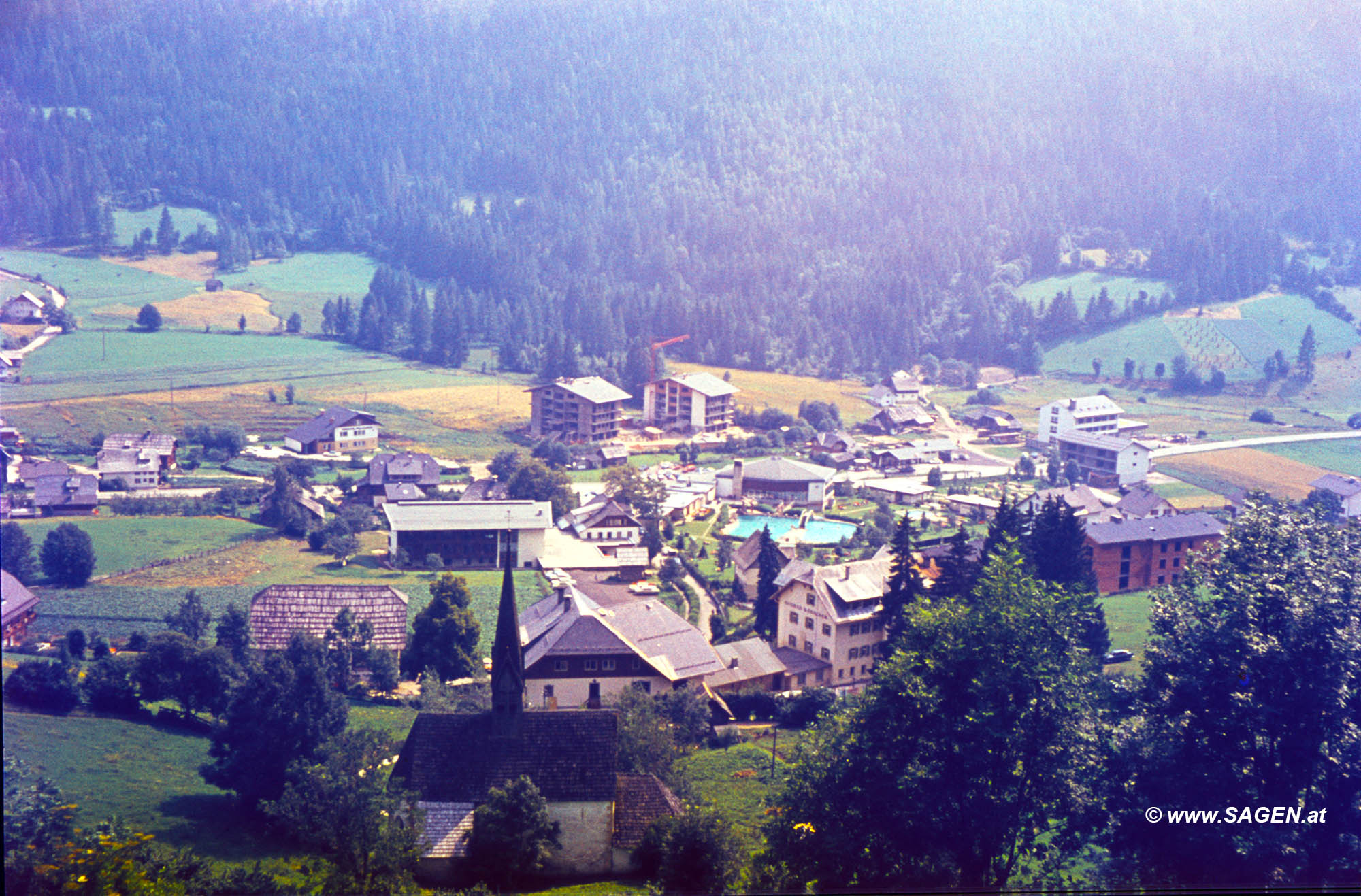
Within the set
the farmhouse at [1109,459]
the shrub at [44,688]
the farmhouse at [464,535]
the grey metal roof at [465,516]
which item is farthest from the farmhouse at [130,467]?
the farmhouse at [1109,459]

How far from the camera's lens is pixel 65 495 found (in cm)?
1213

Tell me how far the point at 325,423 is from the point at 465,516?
4186 millimetres

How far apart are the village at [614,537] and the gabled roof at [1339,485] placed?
0.04 meters

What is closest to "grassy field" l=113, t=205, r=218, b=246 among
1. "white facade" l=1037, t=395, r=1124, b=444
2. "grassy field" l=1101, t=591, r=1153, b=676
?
"white facade" l=1037, t=395, r=1124, b=444

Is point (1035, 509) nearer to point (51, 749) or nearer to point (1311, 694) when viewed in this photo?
point (1311, 694)

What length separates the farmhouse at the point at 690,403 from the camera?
19234mm

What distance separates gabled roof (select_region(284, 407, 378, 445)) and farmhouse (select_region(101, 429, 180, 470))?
6.00ft

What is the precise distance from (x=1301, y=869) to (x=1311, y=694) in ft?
3.19

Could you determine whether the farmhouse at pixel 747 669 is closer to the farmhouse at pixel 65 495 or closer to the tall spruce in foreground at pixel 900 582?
the tall spruce in foreground at pixel 900 582

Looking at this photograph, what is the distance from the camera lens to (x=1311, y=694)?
21.0 feet

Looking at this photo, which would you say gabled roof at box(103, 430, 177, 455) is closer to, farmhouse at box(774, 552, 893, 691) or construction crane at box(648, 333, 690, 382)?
farmhouse at box(774, 552, 893, 691)


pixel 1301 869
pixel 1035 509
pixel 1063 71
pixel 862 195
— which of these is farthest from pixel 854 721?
pixel 1063 71

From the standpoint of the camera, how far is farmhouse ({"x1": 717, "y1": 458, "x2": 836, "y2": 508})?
622 inches

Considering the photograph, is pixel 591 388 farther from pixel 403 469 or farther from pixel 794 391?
pixel 403 469
